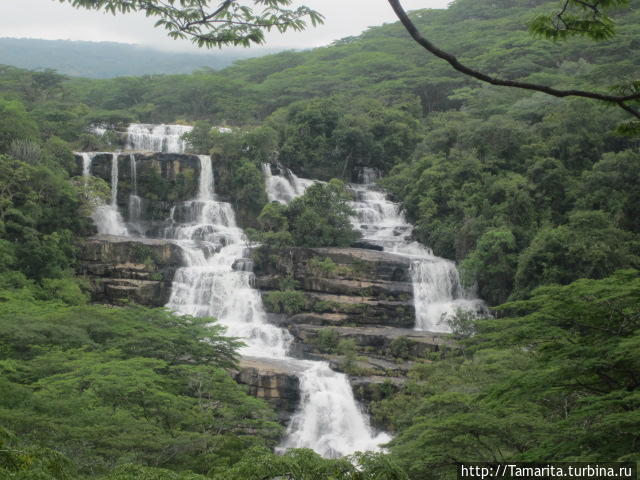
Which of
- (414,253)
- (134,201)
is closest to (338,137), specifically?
(414,253)

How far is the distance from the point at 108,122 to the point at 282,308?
17990 millimetres

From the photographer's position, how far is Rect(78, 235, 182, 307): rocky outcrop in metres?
23.5

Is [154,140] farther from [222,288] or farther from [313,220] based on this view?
[222,288]

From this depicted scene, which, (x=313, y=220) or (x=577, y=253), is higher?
(x=313, y=220)

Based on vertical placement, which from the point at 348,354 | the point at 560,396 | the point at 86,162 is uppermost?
the point at 86,162

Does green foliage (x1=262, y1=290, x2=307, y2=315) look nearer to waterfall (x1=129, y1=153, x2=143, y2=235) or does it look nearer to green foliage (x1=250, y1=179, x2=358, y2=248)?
green foliage (x1=250, y1=179, x2=358, y2=248)

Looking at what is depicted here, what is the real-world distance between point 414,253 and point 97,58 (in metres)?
101

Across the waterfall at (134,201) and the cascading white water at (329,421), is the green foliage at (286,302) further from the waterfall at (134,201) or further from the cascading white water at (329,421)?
the waterfall at (134,201)

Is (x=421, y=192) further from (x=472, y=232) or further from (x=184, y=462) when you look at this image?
(x=184, y=462)

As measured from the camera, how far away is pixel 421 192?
2911 centimetres

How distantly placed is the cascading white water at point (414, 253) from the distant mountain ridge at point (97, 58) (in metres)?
68.6

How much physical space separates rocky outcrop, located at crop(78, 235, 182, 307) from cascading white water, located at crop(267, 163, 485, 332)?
8403 millimetres

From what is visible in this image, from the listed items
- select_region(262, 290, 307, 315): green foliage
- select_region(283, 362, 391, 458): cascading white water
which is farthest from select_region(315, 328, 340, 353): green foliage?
select_region(262, 290, 307, 315): green foliage

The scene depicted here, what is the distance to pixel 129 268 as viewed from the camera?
24.2 m
